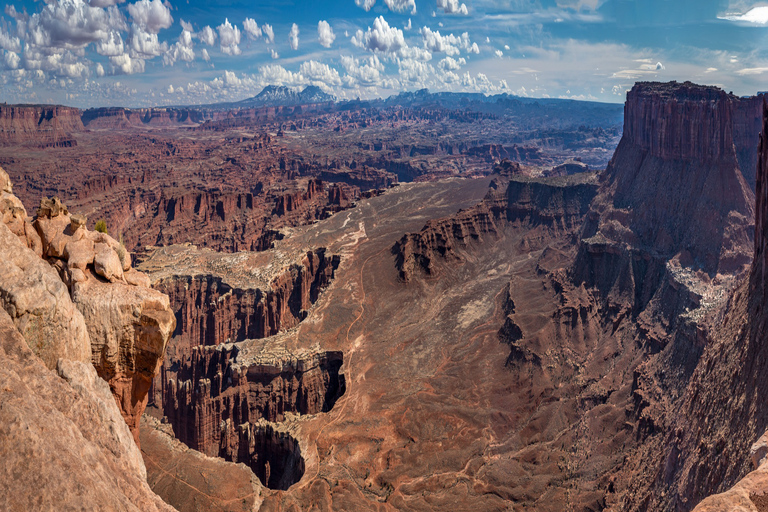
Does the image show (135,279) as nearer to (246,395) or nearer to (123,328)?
(123,328)

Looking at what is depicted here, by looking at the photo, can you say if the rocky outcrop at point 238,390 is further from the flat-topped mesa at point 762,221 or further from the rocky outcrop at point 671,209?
the flat-topped mesa at point 762,221

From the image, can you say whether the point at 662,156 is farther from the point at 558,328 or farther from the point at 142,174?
the point at 142,174

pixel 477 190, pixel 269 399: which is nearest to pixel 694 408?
pixel 269 399

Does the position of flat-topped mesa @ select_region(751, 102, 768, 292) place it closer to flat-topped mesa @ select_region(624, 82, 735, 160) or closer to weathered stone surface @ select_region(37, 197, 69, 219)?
weathered stone surface @ select_region(37, 197, 69, 219)

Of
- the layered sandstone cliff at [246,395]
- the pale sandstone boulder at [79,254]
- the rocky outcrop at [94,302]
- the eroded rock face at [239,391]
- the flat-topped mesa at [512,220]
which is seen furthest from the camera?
the flat-topped mesa at [512,220]

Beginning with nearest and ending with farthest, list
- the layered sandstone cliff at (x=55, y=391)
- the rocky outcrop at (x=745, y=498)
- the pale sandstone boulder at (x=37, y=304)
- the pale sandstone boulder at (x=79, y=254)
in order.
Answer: the layered sandstone cliff at (x=55, y=391), the pale sandstone boulder at (x=37, y=304), the rocky outcrop at (x=745, y=498), the pale sandstone boulder at (x=79, y=254)

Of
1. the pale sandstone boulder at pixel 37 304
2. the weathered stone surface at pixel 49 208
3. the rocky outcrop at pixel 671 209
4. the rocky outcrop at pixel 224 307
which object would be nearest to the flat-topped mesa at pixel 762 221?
the rocky outcrop at pixel 671 209
